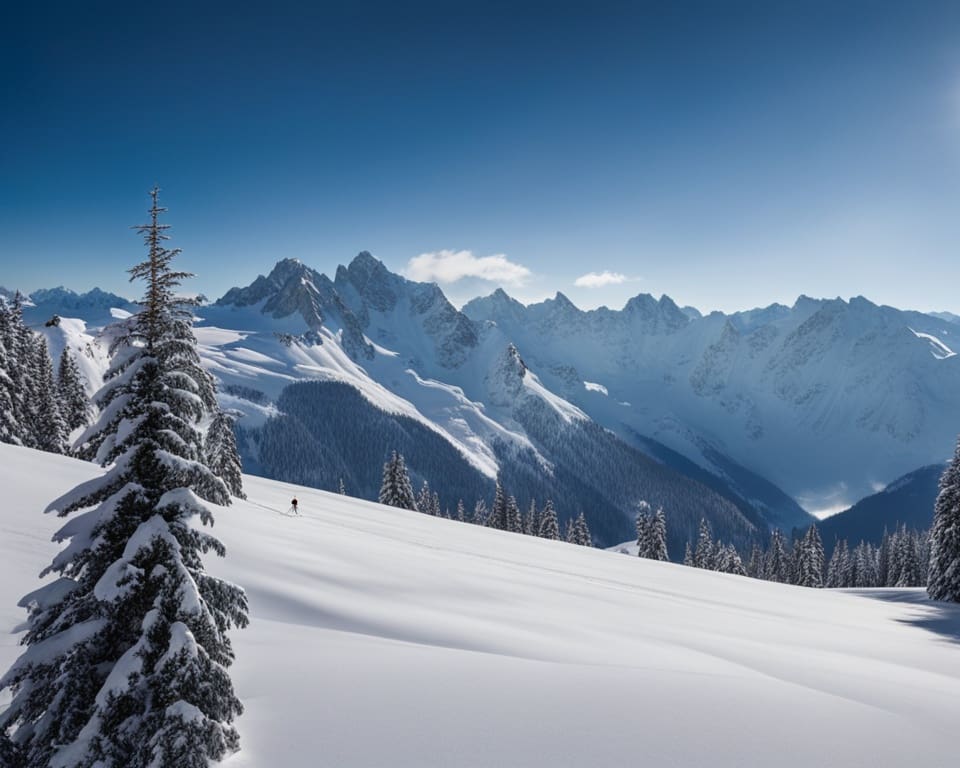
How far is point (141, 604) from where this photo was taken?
654 centimetres

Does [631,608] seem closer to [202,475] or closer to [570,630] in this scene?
[570,630]

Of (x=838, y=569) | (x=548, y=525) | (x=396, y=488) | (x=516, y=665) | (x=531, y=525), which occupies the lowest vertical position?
(x=838, y=569)

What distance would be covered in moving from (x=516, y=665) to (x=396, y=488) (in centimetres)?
5225

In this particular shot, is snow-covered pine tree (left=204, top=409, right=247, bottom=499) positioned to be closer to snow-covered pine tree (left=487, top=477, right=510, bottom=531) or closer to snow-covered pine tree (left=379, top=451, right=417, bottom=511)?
snow-covered pine tree (left=379, top=451, right=417, bottom=511)

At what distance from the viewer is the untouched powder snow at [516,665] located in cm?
732

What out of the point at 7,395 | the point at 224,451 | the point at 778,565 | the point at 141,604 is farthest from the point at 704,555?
the point at 141,604

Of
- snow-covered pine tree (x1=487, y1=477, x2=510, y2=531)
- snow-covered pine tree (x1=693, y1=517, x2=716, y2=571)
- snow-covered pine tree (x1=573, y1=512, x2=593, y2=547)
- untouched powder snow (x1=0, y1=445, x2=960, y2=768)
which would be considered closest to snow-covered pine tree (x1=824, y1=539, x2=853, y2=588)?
snow-covered pine tree (x1=693, y1=517, x2=716, y2=571)

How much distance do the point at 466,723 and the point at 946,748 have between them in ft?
23.0

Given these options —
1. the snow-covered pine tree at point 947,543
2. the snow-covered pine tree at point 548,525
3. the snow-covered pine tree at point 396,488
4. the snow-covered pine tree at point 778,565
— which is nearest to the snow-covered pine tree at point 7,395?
the snow-covered pine tree at point 396,488

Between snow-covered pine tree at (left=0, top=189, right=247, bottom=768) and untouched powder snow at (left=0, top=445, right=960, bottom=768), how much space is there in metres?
1.24

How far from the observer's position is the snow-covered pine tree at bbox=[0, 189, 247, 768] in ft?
19.8

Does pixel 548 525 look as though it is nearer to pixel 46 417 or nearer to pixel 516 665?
pixel 46 417

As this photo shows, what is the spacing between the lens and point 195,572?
689cm

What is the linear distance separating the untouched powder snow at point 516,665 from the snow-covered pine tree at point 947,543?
13130mm
